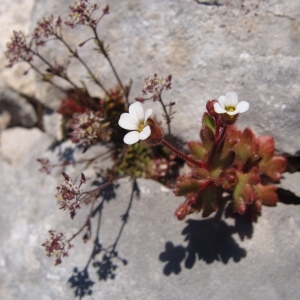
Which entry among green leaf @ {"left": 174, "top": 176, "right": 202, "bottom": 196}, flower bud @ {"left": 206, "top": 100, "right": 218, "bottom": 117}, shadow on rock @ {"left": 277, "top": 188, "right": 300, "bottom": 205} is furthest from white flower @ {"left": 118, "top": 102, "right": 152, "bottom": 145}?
shadow on rock @ {"left": 277, "top": 188, "right": 300, "bottom": 205}

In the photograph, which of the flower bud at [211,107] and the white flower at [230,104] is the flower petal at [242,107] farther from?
the flower bud at [211,107]

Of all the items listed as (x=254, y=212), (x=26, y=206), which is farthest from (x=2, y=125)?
(x=254, y=212)

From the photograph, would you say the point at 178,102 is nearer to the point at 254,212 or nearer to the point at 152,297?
the point at 254,212

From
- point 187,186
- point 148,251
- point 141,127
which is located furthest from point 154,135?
point 148,251

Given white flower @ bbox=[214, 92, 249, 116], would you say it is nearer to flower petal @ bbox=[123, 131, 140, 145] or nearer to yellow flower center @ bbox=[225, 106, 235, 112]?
yellow flower center @ bbox=[225, 106, 235, 112]

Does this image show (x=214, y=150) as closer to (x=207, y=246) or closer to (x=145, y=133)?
(x=145, y=133)
